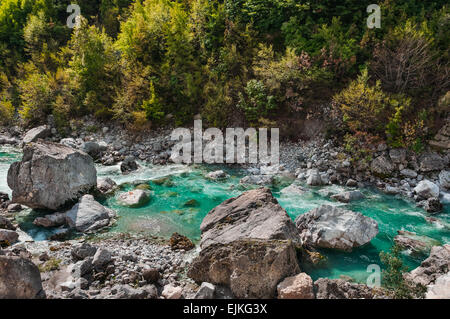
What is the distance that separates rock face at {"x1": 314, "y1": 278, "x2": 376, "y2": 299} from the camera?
737 centimetres

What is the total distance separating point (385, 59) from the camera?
17.4 m

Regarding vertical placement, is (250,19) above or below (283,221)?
above

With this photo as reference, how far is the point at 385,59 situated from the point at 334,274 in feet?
47.0

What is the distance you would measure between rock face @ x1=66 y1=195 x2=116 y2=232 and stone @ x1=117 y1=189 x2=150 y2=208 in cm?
112

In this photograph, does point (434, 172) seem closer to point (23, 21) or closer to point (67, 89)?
point (67, 89)

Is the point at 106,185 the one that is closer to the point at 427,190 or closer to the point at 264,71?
the point at 264,71

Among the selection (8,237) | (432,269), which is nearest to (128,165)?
(8,237)

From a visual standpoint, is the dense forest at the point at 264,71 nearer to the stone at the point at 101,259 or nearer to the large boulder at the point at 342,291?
the large boulder at the point at 342,291

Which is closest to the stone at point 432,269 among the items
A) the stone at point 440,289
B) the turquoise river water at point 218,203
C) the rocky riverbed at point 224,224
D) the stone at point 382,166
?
the rocky riverbed at point 224,224

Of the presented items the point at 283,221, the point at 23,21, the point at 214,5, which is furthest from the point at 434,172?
the point at 23,21

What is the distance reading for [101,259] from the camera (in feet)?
28.2

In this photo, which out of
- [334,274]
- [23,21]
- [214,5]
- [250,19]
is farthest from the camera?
[23,21]

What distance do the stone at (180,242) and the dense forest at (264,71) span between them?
11483mm

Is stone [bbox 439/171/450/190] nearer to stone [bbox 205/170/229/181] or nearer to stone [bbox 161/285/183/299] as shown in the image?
stone [bbox 205/170/229/181]
